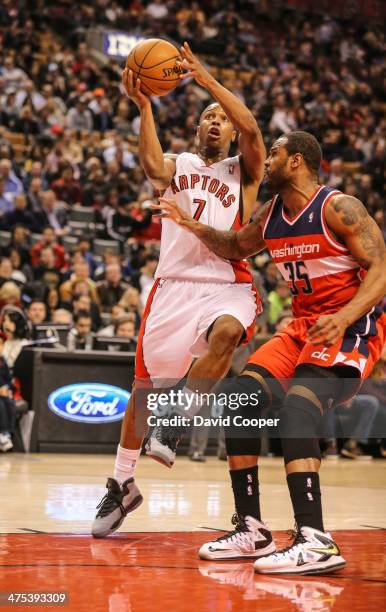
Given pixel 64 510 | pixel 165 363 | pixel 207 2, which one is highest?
pixel 207 2

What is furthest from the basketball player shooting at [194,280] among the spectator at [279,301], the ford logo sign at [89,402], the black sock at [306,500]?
the spectator at [279,301]

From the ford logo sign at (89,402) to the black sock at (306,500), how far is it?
23.4 feet

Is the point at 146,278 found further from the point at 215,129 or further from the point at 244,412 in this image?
the point at 244,412

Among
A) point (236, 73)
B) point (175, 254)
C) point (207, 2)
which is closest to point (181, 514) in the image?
point (175, 254)

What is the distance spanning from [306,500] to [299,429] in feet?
1.01

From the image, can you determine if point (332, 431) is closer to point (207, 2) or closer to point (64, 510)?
point (64, 510)

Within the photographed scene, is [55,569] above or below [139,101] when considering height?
below

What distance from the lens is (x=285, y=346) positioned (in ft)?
16.3

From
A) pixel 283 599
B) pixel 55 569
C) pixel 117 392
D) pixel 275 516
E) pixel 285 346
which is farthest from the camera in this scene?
pixel 117 392

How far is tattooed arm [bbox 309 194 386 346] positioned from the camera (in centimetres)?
443

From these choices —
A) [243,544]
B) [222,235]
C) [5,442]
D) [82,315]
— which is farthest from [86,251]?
[243,544]

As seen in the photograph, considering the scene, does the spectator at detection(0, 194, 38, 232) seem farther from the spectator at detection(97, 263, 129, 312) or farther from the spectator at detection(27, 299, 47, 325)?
the spectator at detection(27, 299, 47, 325)

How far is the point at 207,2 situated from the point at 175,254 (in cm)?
2072

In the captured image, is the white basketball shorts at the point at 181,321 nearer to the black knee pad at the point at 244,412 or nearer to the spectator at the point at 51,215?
the black knee pad at the point at 244,412
